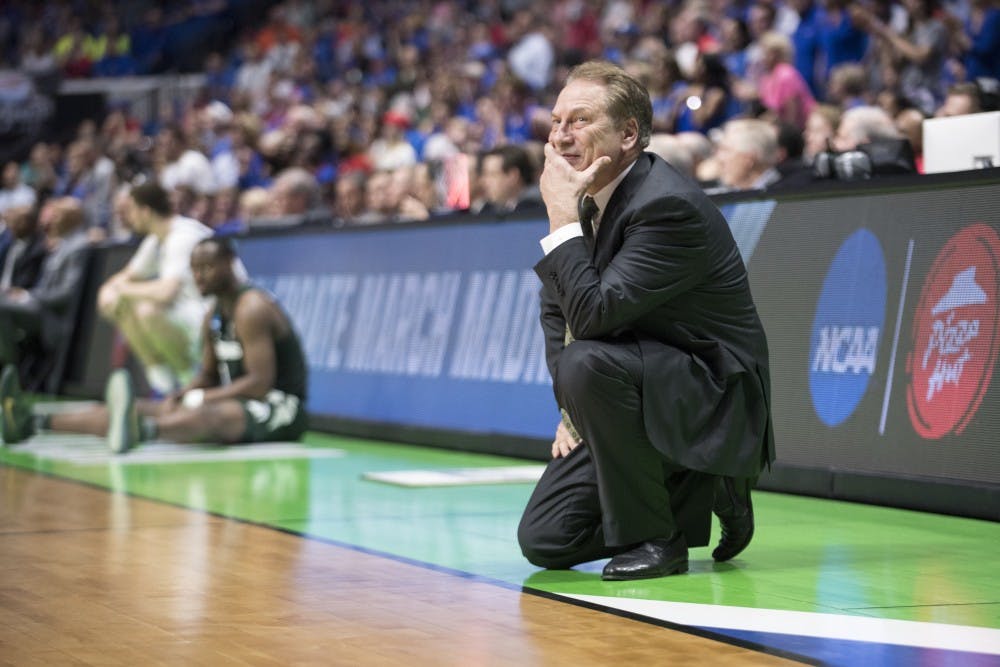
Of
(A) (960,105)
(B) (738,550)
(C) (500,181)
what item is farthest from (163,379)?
(B) (738,550)

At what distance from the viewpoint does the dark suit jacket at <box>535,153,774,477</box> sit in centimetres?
487

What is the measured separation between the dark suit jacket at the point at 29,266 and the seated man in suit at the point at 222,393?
6052 millimetres

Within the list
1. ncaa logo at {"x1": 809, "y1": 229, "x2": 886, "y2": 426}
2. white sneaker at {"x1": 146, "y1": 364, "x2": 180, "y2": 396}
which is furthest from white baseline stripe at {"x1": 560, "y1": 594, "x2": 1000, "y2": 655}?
white sneaker at {"x1": 146, "y1": 364, "x2": 180, "y2": 396}

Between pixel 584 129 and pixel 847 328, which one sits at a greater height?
pixel 584 129

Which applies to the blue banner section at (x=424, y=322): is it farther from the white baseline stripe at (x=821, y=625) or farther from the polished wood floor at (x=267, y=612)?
the white baseline stripe at (x=821, y=625)

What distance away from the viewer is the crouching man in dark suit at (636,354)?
488 cm

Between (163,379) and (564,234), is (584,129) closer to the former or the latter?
(564,234)

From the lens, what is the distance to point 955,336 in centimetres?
655

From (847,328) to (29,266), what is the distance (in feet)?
35.5

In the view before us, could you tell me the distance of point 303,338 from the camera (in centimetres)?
1144

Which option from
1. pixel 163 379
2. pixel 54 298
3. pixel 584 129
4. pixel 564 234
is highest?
pixel 584 129

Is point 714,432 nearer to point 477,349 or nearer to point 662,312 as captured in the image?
point 662,312

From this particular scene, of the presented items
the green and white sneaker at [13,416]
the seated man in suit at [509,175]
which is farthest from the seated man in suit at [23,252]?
the seated man in suit at [509,175]

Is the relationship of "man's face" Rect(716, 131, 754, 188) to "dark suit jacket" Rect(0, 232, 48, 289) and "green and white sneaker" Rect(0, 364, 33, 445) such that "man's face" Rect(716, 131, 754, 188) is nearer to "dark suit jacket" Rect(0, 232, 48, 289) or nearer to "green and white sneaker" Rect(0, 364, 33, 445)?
"green and white sneaker" Rect(0, 364, 33, 445)
